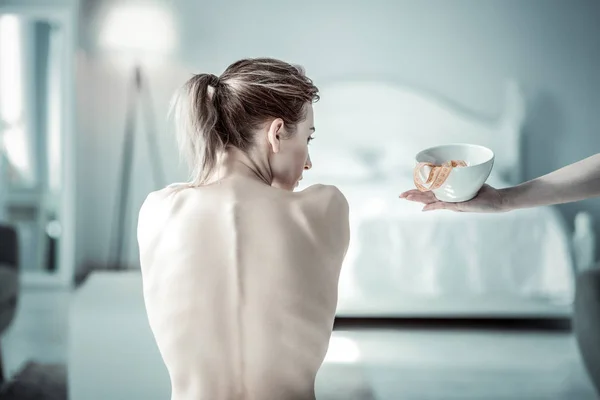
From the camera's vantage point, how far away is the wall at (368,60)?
3502mm

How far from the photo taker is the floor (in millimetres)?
2324

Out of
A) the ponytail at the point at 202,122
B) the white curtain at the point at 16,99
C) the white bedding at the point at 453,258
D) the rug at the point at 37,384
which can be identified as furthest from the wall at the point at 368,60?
the ponytail at the point at 202,122

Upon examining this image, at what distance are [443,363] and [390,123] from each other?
5.17ft

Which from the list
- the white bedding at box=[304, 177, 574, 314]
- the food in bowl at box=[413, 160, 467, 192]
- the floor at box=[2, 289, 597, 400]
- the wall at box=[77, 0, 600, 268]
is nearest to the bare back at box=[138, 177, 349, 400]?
the food in bowl at box=[413, 160, 467, 192]

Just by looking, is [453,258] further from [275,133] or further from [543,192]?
[275,133]

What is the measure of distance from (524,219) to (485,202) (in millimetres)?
1659

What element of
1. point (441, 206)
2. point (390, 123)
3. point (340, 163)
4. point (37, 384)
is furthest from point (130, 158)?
point (441, 206)

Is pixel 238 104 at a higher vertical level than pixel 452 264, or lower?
higher

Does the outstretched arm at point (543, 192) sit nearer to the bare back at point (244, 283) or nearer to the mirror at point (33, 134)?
the bare back at point (244, 283)

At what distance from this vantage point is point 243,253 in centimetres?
83

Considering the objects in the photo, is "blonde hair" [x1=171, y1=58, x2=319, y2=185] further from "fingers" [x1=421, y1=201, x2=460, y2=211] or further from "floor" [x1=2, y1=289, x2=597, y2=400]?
"floor" [x1=2, y1=289, x2=597, y2=400]

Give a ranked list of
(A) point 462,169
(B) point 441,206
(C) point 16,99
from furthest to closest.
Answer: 1. (C) point 16,99
2. (B) point 441,206
3. (A) point 462,169

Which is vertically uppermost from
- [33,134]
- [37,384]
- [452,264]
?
[33,134]

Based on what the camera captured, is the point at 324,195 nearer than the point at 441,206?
Yes
